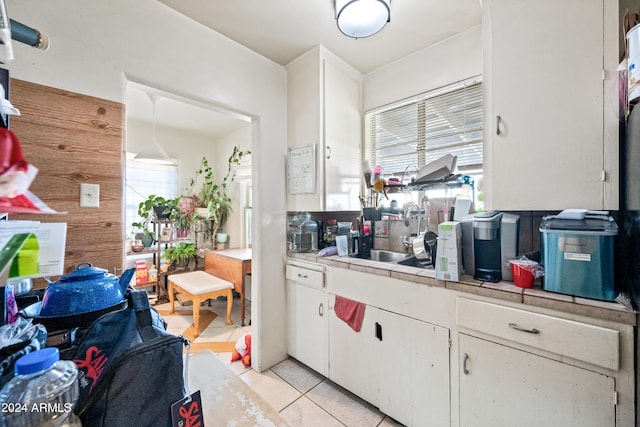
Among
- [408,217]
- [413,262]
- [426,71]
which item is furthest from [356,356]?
[426,71]

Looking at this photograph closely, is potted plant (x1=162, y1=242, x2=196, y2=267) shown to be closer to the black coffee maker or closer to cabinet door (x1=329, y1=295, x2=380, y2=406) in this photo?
cabinet door (x1=329, y1=295, x2=380, y2=406)

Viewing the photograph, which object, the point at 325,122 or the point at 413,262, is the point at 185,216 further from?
the point at 413,262

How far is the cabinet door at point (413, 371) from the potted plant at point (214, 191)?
315cm

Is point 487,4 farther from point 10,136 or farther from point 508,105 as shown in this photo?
point 10,136

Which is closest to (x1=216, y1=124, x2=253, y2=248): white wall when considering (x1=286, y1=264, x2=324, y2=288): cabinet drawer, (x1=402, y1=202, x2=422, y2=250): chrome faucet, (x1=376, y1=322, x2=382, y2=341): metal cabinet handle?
(x1=286, y1=264, x2=324, y2=288): cabinet drawer

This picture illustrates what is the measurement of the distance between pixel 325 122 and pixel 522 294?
1.64m

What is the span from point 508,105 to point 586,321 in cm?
99

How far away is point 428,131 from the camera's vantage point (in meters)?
2.08

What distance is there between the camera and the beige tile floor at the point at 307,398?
1537 mm

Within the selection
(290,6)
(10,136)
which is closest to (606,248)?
(10,136)

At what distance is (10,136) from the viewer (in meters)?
0.33

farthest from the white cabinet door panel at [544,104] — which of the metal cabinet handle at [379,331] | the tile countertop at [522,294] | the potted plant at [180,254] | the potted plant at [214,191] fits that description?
the potted plant at [180,254]

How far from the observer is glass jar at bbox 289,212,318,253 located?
7.18ft

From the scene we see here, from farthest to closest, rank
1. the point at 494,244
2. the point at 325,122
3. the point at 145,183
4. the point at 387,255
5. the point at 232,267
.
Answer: the point at 145,183
the point at 232,267
the point at 387,255
the point at 325,122
the point at 494,244
